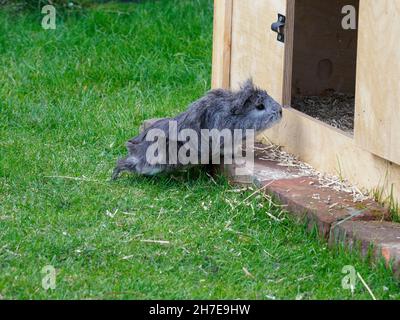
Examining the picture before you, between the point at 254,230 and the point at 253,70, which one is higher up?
the point at 253,70

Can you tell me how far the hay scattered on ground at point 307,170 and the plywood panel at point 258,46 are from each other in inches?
12.2

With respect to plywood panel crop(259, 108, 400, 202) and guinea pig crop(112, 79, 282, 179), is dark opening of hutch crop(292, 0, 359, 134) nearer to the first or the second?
plywood panel crop(259, 108, 400, 202)

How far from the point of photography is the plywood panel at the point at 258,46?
5488 mm

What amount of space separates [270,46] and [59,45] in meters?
2.68

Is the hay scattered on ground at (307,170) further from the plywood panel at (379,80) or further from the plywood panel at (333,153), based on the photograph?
the plywood panel at (379,80)

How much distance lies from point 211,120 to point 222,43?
981 millimetres

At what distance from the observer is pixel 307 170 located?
5230 mm

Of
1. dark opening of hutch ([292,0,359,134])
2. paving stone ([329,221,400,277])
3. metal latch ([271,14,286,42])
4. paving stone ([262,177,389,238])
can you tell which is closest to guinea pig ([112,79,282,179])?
metal latch ([271,14,286,42])

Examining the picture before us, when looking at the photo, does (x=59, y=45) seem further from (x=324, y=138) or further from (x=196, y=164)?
(x=324, y=138)

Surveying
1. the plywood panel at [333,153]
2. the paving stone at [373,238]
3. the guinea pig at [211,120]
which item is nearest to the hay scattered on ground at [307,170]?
the plywood panel at [333,153]

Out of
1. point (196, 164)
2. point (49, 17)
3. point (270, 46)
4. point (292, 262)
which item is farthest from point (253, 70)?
point (49, 17)

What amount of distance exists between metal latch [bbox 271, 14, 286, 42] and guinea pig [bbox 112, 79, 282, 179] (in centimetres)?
30

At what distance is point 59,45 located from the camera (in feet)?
25.4

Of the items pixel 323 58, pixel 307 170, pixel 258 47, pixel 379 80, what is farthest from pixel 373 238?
pixel 323 58
